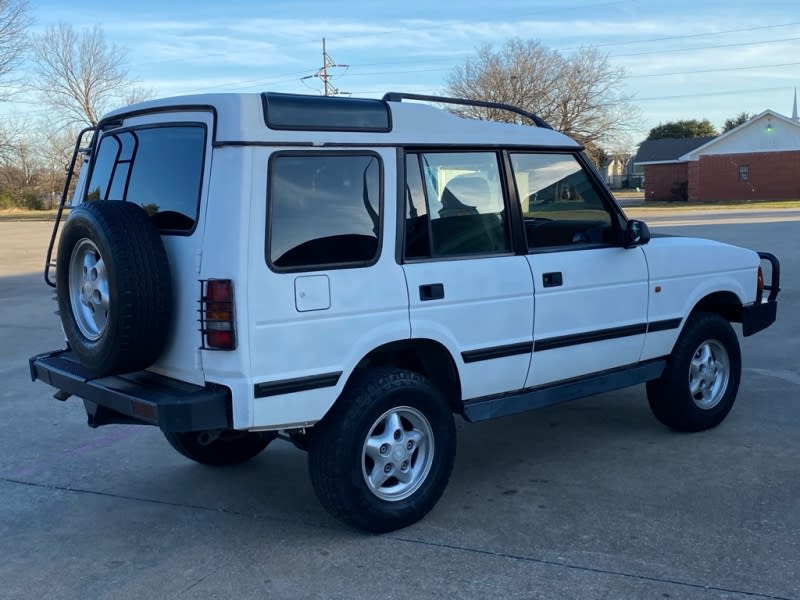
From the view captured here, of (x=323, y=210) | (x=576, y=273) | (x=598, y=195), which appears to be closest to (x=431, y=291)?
(x=323, y=210)

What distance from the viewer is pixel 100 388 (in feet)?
13.2

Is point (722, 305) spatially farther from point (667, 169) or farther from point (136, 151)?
point (667, 169)

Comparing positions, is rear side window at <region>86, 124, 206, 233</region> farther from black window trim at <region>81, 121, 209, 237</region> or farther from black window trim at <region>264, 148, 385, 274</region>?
black window trim at <region>264, 148, 385, 274</region>

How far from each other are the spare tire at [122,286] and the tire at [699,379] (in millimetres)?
3380

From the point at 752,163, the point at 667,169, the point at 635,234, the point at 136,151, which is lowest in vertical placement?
the point at 635,234

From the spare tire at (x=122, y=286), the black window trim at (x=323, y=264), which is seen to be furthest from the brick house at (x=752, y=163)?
the spare tire at (x=122, y=286)

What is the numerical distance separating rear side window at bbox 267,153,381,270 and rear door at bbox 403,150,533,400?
0.25 meters

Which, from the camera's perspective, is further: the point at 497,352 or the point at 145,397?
the point at 497,352

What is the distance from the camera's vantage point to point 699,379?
579cm

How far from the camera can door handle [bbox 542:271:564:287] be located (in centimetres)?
471

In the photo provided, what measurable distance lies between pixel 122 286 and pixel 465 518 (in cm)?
209

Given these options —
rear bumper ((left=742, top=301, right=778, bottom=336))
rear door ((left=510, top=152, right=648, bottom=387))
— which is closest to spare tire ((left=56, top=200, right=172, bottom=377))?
rear door ((left=510, top=152, right=648, bottom=387))

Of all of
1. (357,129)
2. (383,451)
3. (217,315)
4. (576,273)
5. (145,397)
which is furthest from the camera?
(576,273)

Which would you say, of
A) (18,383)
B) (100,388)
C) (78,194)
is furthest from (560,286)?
(18,383)
